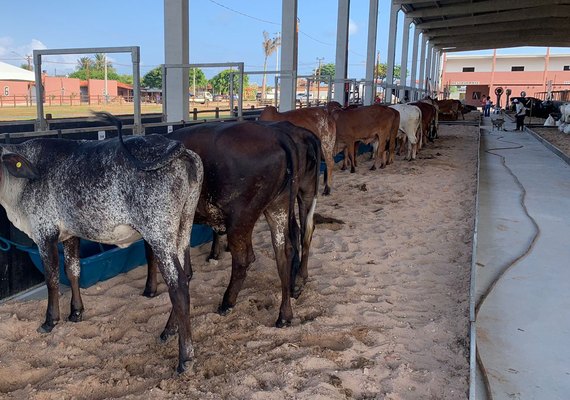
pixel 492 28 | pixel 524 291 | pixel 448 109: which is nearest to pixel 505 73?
pixel 492 28

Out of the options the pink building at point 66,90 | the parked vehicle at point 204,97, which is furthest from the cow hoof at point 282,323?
the pink building at point 66,90

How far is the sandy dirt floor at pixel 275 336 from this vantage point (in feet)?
8.73

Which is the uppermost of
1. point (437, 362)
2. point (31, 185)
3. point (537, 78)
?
point (537, 78)

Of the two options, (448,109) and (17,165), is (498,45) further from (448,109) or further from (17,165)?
(17,165)

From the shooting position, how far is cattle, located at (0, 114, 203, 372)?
9.00 ft

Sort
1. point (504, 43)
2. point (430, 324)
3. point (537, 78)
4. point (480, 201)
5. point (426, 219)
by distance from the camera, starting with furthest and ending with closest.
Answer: point (537, 78) → point (504, 43) → point (480, 201) → point (426, 219) → point (430, 324)

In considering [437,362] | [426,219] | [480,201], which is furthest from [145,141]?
[480,201]

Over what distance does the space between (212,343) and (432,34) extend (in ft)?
117

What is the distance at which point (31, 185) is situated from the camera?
10.1ft

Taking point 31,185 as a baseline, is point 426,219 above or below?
below

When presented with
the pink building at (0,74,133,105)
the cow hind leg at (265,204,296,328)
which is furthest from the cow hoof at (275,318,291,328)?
the pink building at (0,74,133,105)

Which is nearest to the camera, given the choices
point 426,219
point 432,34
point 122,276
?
point 122,276

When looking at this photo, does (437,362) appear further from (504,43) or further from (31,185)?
(504,43)

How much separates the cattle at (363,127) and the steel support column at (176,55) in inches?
129
